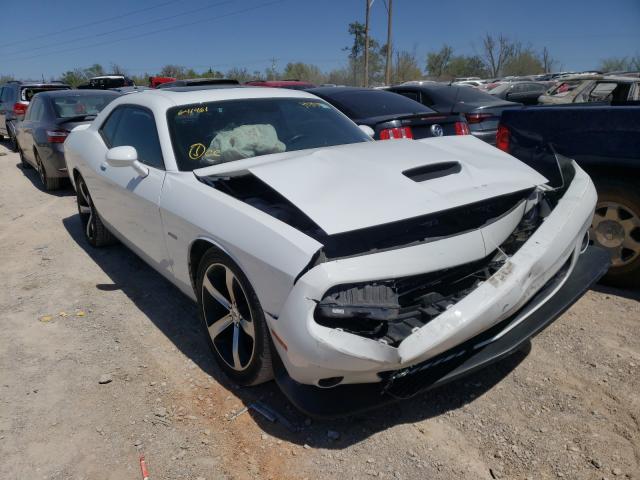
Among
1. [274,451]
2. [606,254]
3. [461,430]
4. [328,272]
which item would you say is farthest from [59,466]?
[606,254]

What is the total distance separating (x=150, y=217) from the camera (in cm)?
328

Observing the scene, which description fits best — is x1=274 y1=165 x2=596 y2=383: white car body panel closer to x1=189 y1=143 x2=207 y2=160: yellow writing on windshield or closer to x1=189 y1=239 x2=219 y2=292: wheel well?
x1=189 y1=239 x2=219 y2=292: wheel well

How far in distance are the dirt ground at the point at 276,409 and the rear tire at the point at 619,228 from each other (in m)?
0.16

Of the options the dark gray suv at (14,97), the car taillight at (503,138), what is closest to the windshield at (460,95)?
the car taillight at (503,138)

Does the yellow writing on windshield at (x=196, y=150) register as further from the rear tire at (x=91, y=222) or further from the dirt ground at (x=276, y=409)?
the rear tire at (x=91, y=222)

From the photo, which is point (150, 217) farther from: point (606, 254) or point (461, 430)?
point (606, 254)

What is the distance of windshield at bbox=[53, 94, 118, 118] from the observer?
765 centimetres

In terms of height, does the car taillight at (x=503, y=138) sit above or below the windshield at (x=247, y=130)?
below

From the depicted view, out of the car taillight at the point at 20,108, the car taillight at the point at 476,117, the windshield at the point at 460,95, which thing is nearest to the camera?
the car taillight at the point at 476,117

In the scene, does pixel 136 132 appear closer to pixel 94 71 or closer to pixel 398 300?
pixel 398 300

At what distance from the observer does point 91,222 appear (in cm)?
498

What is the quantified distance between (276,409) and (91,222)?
337 cm

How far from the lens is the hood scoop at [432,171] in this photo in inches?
104

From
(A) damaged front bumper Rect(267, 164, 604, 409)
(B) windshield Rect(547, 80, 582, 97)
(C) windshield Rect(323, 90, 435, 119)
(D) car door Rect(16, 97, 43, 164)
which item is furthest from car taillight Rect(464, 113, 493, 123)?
(D) car door Rect(16, 97, 43, 164)
